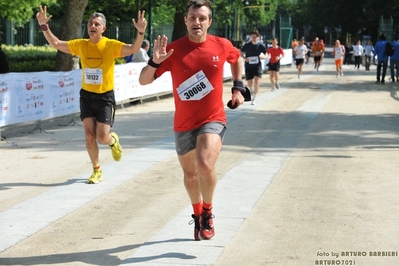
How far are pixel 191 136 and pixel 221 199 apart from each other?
2.28 m

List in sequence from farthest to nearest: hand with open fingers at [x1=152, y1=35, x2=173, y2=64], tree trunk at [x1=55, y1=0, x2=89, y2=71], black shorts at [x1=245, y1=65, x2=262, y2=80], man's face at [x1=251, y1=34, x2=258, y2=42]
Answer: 1. tree trunk at [x1=55, y1=0, x2=89, y2=71]
2. black shorts at [x1=245, y1=65, x2=262, y2=80]
3. man's face at [x1=251, y1=34, x2=258, y2=42]
4. hand with open fingers at [x1=152, y1=35, x2=173, y2=64]

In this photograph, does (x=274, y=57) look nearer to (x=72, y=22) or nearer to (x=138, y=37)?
(x=72, y=22)

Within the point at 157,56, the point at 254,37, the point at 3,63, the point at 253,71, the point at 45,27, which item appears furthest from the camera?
the point at 253,71

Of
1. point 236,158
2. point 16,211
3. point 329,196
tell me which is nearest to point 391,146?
point 236,158

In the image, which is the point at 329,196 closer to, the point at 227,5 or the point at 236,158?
the point at 236,158

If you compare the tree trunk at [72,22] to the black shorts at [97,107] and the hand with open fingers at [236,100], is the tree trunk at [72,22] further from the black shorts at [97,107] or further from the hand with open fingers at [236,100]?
the hand with open fingers at [236,100]

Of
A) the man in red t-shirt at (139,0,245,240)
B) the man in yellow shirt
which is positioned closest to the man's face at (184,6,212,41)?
the man in red t-shirt at (139,0,245,240)

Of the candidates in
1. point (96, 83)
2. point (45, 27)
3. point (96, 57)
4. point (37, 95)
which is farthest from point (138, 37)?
point (37, 95)

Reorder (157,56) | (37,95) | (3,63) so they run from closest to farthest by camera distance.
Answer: (157,56) → (3,63) → (37,95)

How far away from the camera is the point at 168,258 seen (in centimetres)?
699

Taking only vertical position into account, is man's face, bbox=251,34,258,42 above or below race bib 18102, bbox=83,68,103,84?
below

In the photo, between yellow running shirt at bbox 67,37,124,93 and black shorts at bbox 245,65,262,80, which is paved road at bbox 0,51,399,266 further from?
black shorts at bbox 245,65,262,80

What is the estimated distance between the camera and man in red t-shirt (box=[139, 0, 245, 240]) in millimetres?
7305

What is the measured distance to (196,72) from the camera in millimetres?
7348
